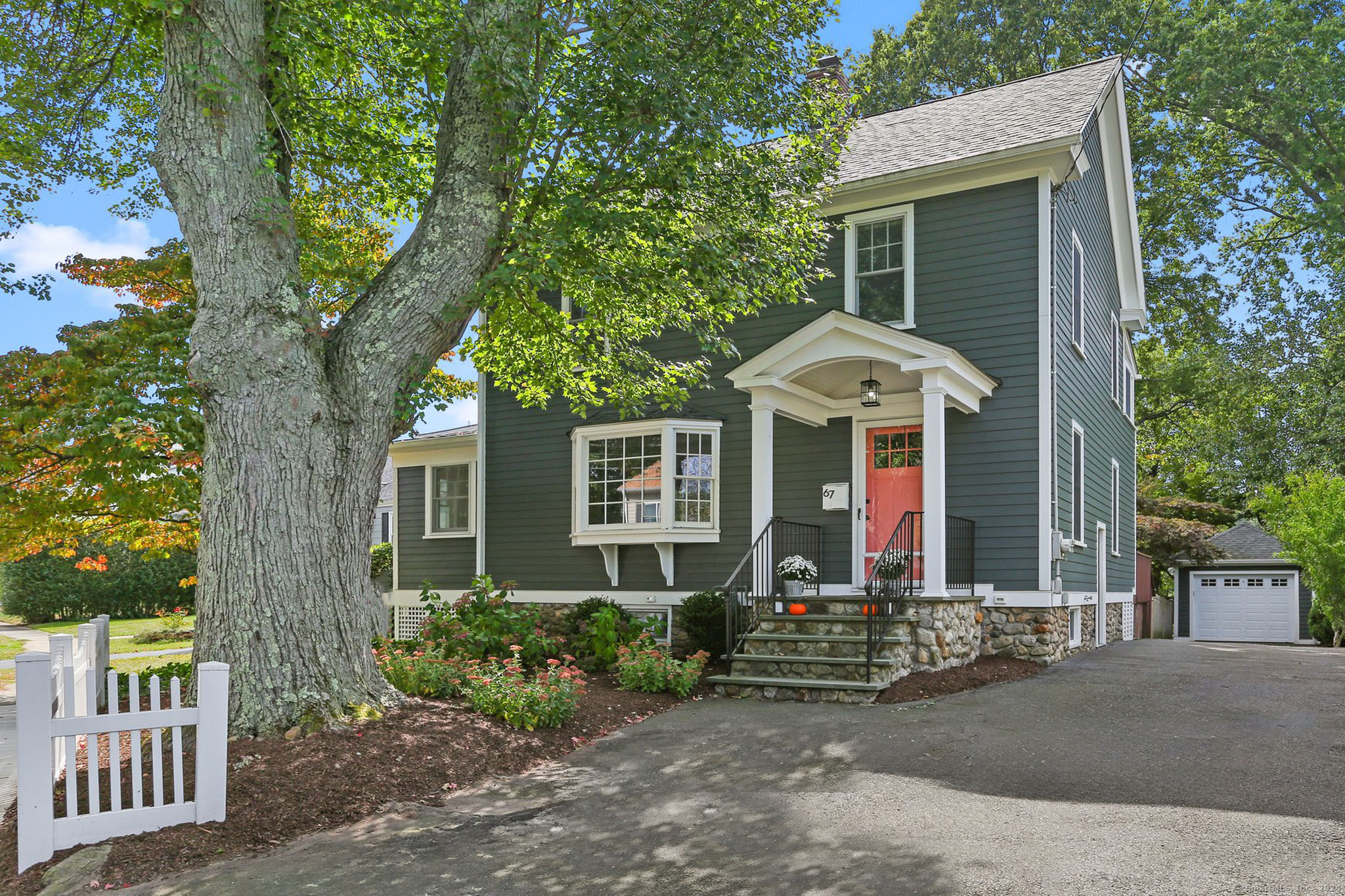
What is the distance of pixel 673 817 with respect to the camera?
522 centimetres

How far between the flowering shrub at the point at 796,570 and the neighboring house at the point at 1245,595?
1594cm

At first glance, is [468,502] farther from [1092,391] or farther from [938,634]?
[1092,391]

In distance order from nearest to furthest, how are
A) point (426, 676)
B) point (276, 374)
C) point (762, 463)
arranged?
1. point (276, 374)
2. point (426, 676)
3. point (762, 463)

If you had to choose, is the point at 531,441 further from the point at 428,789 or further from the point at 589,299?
the point at 428,789

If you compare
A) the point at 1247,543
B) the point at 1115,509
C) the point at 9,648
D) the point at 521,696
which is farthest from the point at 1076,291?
the point at 9,648

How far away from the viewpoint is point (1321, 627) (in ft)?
62.4

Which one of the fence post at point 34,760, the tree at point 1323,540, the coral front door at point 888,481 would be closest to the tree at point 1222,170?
the tree at point 1323,540

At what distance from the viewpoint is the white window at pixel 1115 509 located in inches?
596

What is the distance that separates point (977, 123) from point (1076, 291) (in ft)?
8.13

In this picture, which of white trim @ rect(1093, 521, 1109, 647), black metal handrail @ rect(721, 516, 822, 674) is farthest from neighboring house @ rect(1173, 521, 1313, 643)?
black metal handrail @ rect(721, 516, 822, 674)

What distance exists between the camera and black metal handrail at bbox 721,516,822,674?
9.60m

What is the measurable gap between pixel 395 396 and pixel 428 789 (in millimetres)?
2664

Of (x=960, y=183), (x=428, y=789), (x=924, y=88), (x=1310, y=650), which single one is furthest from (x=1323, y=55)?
(x=428, y=789)

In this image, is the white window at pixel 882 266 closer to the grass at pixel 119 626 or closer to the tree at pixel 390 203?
the tree at pixel 390 203
